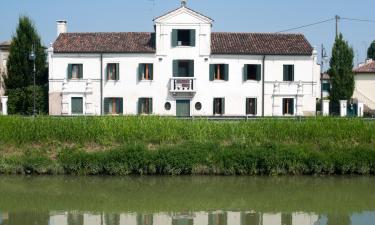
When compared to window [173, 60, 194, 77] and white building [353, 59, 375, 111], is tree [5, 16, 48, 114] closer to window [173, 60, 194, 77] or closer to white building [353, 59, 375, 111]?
window [173, 60, 194, 77]

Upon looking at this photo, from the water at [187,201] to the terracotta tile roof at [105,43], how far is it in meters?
20.5

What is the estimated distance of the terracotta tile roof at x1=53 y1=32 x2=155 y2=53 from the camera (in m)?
42.8

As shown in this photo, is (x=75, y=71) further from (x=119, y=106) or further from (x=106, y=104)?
(x=119, y=106)

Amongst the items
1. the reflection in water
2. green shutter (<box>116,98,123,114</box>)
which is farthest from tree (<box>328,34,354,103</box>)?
the reflection in water

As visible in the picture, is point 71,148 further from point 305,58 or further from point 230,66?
point 305,58

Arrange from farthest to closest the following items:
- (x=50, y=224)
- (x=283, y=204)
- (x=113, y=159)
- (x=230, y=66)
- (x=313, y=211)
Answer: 1. (x=230, y=66)
2. (x=113, y=159)
3. (x=283, y=204)
4. (x=313, y=211)
5. (x=50, y=224)

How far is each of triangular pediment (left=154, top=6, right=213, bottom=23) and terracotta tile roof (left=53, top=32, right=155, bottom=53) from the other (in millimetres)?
2071

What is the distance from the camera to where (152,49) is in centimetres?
4319

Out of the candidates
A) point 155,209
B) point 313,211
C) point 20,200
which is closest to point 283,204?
point 313,211

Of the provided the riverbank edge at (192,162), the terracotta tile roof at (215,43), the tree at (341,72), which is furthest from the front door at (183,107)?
the riverbank edge at (192,162)

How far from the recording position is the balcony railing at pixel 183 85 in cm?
4269

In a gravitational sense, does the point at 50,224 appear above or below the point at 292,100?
below

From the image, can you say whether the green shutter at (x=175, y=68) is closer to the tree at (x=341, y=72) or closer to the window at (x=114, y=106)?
the window at (x=114, y=106)

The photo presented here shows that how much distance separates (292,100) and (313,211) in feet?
85.3
